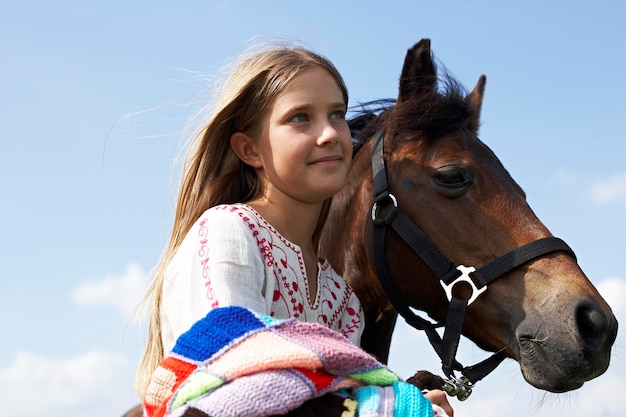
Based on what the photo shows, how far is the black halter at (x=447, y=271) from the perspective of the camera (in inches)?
123

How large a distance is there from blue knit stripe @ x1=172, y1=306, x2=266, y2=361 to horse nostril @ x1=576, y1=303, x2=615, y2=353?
72.0 inches

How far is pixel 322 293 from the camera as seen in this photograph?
2303 millimetres

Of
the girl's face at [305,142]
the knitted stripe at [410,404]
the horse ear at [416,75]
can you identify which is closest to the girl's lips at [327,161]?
the girl's face at [305,142]

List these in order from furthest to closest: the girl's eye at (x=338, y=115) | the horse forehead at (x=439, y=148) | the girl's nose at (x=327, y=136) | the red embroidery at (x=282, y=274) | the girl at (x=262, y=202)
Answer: the horse forehead at (x=439, y=148), the girl's eye at (x=338, y=115), the girl's nose at (x=327, y=136), the red embroidery at (x=282, y=274), the girl at (x=262, y=202)

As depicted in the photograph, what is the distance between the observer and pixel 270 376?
4.66ft

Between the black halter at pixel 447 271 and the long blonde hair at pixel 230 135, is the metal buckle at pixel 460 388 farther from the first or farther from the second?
the long blonde hair at pixel 230 135

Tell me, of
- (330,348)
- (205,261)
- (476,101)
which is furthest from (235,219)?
(476,101)

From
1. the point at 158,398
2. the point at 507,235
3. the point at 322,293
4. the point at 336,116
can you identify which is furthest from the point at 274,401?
the point at 507,235

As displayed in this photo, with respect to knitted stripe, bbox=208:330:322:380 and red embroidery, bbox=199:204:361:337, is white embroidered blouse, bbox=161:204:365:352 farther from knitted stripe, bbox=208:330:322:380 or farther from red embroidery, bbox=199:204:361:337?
knitted stripe, bbox=208:330:322:380

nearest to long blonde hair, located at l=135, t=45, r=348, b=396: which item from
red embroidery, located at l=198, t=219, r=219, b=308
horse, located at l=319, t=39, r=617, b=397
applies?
red embroidery, located at l=198, t=219, r=219, b=308

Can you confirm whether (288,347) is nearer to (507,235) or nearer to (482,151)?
(507,235)

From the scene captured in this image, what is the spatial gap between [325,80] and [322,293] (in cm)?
72

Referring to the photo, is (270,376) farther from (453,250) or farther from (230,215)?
(453,250)

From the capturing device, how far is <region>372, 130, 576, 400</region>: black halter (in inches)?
123
